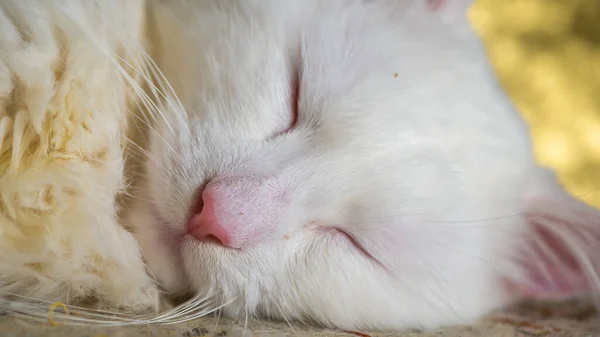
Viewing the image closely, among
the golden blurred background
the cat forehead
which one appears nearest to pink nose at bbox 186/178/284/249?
the cat forehead

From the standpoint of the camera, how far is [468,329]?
3.20 ft

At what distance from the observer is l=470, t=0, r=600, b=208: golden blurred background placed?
168 centimetres

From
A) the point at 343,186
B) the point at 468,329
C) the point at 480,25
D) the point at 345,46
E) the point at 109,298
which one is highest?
the point at 480,25

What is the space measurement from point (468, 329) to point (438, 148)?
0.35 m

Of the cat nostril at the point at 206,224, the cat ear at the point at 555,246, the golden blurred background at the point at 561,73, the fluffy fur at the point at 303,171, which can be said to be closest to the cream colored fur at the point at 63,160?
the fluffy fur at the point at 303,171

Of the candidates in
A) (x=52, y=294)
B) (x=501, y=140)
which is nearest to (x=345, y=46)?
(x=501, y=140)

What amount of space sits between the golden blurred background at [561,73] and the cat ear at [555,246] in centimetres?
64

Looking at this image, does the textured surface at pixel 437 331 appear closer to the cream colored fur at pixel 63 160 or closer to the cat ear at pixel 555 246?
the cat ear at pixel 555 246

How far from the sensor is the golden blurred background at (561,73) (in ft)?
5.51

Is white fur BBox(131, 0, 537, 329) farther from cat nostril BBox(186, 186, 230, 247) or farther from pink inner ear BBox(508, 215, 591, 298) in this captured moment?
pink inner ear BBox(508, 215, 591, 298)

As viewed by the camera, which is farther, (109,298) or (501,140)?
(501,140)

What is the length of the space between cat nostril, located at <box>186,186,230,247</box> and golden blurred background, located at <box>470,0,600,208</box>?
1192mm

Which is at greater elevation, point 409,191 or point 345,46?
point 345,46

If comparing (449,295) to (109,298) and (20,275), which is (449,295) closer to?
(109,298)
